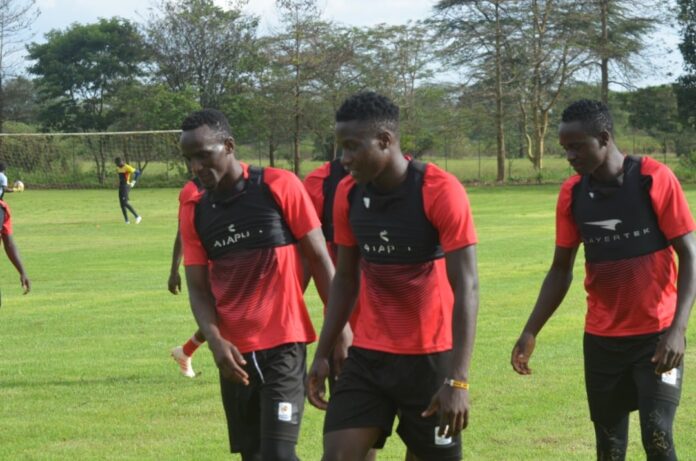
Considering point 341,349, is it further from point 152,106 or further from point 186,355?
point 152,106

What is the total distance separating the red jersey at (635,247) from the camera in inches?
229

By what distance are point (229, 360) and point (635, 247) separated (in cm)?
213

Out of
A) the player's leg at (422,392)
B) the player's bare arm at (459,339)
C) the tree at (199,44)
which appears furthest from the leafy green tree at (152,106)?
the player's bare arm at (459,339)

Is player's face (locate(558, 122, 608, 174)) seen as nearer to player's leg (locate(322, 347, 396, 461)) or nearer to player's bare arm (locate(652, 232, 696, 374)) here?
player's bare arm (locate(652, 232, 696, 374))

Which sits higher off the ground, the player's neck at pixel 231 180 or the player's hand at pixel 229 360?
the player's neck at pixel 231 180

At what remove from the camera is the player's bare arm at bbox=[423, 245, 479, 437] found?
15.7 feet

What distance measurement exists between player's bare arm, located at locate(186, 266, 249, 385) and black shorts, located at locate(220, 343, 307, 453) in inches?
4.3

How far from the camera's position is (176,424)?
868 cm

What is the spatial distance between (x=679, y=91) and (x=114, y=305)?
5394cm

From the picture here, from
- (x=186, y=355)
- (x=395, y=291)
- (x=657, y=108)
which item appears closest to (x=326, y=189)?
(x=395, y=291)

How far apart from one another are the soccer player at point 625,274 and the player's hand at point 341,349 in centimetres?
97

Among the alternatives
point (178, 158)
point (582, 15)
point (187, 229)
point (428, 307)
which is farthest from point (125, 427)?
point (582, 15)

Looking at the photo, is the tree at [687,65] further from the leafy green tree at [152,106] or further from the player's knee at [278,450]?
the player's knee at [278,450]

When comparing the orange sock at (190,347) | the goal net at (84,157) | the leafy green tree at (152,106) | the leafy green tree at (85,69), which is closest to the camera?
the orange sock at (190,347)
